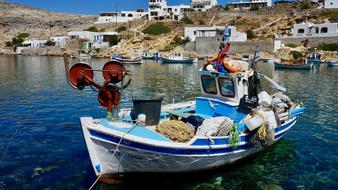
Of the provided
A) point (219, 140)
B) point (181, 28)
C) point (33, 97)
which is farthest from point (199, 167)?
point (181, 28)

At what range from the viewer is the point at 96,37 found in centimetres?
11088

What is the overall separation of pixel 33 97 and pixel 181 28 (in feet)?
268

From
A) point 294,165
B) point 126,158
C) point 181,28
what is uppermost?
point 181,28

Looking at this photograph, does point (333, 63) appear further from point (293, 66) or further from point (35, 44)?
point (35, 44)

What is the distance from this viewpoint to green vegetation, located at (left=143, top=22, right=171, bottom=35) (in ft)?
336

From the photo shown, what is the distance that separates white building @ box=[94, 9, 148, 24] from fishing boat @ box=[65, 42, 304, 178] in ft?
391

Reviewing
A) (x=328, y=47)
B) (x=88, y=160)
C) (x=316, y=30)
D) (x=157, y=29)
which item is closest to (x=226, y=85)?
(x=88, y=160)

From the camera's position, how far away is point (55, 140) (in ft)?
43.8

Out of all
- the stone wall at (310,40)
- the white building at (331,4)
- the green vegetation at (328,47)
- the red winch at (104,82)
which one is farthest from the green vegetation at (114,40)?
the red winch at (104,82)

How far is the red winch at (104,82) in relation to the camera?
9.73 meters

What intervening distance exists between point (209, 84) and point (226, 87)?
671mm

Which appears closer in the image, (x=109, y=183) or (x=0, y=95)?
(x=109, y=183)

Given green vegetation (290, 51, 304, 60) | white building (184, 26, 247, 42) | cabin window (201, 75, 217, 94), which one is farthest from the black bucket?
white building (184, 26, 247, 42)

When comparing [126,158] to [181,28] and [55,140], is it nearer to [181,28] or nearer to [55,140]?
[55,140]
